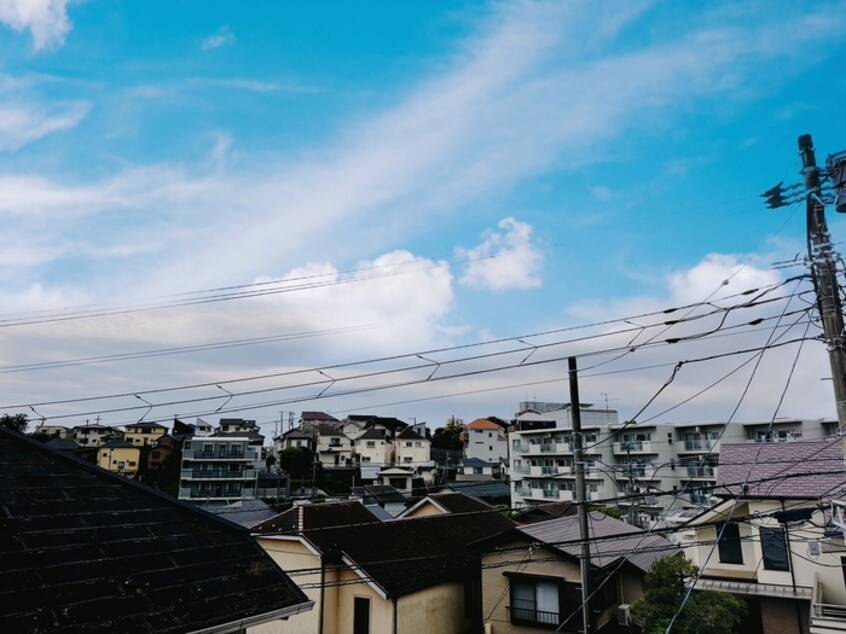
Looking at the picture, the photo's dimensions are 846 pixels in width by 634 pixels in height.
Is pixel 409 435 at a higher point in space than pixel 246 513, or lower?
higher

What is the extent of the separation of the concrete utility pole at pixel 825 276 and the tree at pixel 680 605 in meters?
8.84

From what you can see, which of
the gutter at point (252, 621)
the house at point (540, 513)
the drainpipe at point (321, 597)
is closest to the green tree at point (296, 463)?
the house at point (540, 513)

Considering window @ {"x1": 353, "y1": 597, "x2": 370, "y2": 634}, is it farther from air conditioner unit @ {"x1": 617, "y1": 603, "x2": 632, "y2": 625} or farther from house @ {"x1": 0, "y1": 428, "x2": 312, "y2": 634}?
house @ {"x1": 0, "y1": 428, "x2": 312, "y2": 634}

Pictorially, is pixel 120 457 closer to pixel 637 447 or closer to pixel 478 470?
pixel 478 470

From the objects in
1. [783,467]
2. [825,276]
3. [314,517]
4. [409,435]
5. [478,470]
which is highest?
[409,435]

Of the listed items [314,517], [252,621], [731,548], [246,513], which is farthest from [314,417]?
[252,621]

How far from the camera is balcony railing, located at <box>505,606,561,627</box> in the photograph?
55.1 ft

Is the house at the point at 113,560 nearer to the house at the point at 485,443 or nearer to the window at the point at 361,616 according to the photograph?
the window at the point at 361,616

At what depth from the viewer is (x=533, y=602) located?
17.4 metres

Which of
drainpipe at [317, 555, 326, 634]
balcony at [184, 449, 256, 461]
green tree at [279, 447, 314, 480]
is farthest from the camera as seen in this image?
green tree at [279, 447, 314, 480]

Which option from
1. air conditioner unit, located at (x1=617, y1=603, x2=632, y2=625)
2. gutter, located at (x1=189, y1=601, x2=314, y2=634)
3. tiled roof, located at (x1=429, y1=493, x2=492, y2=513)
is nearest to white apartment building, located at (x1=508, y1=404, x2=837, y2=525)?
tiled roof, located at (x1=429, y1=493, x2=492, y2=513)

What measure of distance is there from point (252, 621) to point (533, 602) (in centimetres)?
1322

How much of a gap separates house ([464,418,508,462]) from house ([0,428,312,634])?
242 feet

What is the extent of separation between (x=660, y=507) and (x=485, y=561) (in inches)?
1207
